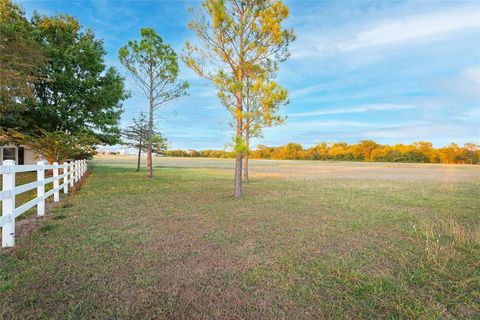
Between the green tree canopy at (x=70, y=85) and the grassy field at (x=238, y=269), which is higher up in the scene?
the green tree canopy at (x=70, y=85)

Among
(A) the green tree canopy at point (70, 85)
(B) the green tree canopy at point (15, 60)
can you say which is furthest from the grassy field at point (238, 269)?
(A) the green tree canopy at point (70, 85)

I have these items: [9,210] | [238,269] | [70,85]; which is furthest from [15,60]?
[238,269]

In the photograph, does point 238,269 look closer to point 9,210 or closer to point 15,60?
point 9,210

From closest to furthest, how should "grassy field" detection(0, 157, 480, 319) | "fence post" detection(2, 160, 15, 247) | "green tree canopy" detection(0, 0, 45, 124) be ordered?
"grassy field" detection(0, 157, 480, 319) < "fence post" detection(2, 160, 15, 247) < "green tree canopy" detection(0, 0, 45, 124)

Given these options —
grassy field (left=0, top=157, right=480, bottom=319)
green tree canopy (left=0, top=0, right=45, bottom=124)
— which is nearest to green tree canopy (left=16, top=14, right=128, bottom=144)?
green tree canopy (left=0, top=0, right=45, bottom=124)

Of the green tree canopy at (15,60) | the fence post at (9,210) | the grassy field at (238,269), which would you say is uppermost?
the green tree canopy at (15,60)

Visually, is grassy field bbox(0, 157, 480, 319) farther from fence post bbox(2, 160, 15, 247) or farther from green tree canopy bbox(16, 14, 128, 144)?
green tree canopy bbox(16, 14, 128, 144)

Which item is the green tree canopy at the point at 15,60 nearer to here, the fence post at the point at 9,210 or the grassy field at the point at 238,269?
the grassy field at the point at 238,269

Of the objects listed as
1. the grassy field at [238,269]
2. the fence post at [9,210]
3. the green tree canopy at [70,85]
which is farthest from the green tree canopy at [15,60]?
the fence post at [9,210]

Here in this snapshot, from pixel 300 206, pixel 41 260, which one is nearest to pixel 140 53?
pixel 300 206

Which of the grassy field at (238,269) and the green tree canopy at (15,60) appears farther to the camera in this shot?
the green tree canopy at (15,60)

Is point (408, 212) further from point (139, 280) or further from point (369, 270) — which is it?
point (139, 280)

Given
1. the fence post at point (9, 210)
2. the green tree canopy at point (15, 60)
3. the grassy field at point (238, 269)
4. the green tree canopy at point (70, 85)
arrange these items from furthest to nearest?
the green tree canopy at point (70, 85) < the green tree canopy at point (15, 60) < the fence post at point (9, 210) < the grassy field at point (238, 269)

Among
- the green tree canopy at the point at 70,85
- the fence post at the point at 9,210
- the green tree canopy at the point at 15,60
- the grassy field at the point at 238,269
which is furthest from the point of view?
the green tree canopy at the point at 70,85
